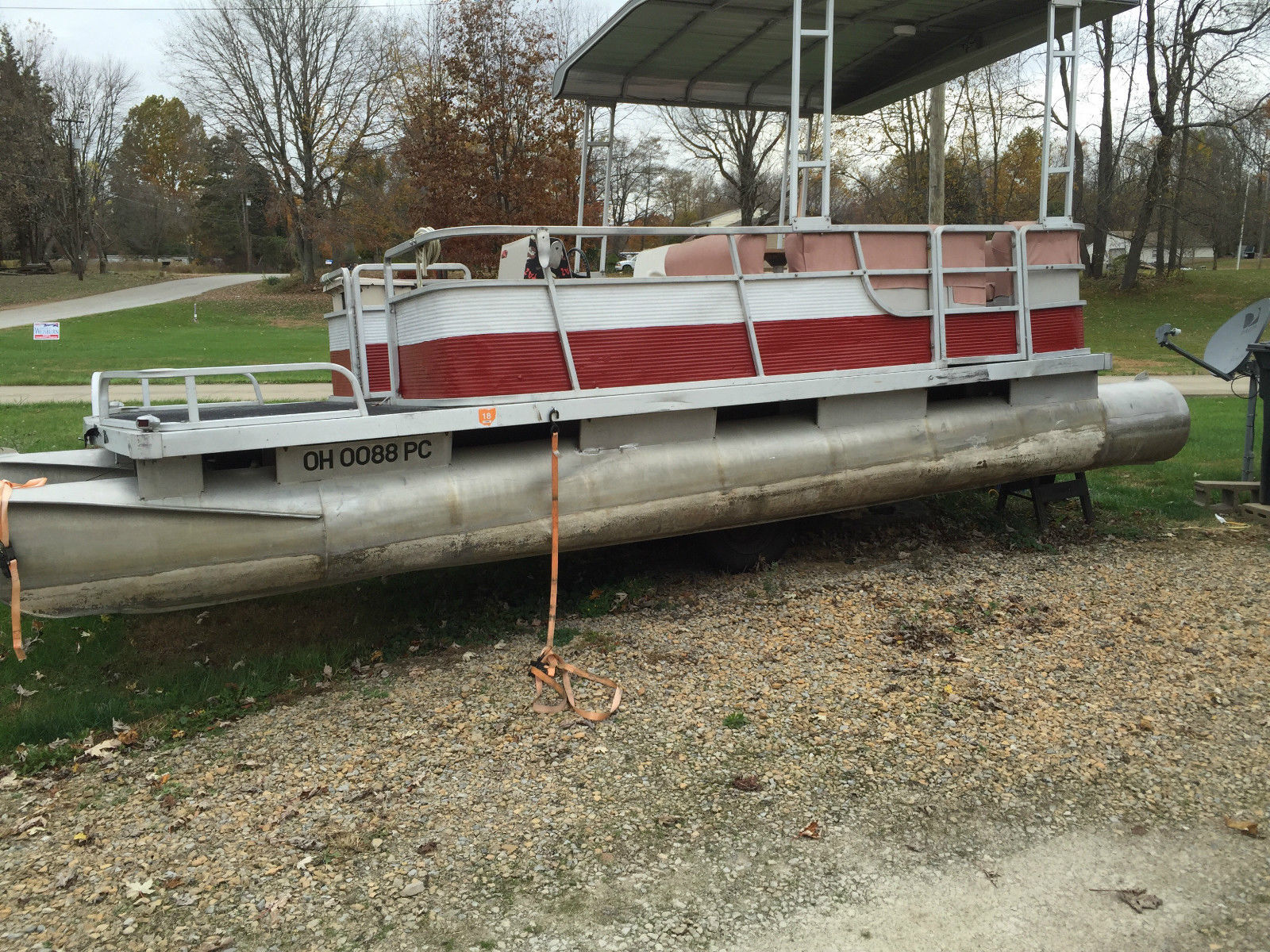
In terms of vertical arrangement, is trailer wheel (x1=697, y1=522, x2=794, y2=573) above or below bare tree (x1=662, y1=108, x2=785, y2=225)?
below

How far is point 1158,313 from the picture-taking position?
3466cm

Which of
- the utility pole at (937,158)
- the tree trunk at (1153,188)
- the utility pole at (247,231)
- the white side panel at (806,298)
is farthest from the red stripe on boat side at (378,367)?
the utility pole at (247,231)

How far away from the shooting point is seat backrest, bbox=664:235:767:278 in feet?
20.4

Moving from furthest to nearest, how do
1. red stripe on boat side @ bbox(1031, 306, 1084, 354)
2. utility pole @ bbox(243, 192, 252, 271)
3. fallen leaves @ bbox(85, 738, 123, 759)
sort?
utility pole @ bbox(243, 192, 252, 271), red stripe on boat side @ bbox(1031, 306, 1084, 354), fallen leaves @ bbox(85, 738, 123, 759)

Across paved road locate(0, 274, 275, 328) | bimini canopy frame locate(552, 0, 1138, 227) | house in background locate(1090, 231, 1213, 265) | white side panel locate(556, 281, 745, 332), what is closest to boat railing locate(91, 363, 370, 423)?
white side panel locate(556, 281, 745, 332)

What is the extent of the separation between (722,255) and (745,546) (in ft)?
6.75

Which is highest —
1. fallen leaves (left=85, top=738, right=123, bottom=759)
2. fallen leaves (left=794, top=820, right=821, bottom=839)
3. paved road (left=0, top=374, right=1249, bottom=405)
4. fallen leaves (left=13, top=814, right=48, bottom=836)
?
paved road (left=0, top=374, right=1249, bottom=405)

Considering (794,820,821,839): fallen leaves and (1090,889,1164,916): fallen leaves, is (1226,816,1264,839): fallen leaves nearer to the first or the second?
(1090,889,1164,916): fallen leaves

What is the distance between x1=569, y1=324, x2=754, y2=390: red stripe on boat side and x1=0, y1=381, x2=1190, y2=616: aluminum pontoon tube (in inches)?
17.1

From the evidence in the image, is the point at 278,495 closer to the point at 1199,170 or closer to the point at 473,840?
the point at 473,840

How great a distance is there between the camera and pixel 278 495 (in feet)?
16.5

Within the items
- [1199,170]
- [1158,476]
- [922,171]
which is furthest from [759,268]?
[1199,170]

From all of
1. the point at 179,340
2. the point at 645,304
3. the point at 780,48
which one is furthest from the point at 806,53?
the point at 179,340

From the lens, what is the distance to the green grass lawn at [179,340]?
22.6 m
